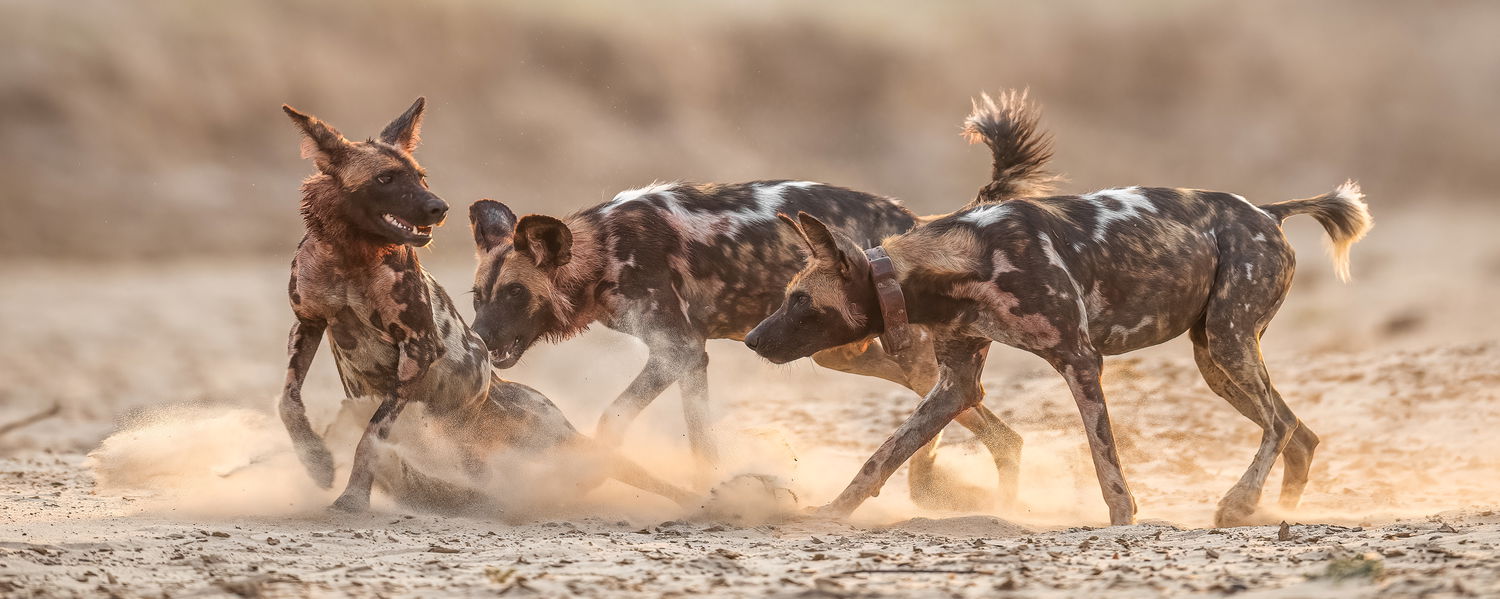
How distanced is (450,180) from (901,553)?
15491 millimetres

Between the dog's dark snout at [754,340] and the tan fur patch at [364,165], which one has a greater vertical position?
the tan fur patch at [364,165]

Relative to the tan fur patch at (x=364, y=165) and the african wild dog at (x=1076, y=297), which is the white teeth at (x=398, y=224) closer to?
the tan fur patch at (x=364, y=165)

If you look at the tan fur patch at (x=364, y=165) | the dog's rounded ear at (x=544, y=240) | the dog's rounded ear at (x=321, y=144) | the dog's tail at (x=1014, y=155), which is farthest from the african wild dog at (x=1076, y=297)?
the dog's rounded ear at (x=321, y=144)

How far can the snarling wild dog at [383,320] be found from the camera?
5934 mm

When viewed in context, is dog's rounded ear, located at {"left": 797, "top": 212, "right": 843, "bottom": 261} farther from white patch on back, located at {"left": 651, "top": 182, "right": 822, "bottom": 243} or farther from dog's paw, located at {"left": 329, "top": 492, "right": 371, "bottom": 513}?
dog's paw, located at {"left": 329, "top": 492, "right": 371, "bottom": 513}

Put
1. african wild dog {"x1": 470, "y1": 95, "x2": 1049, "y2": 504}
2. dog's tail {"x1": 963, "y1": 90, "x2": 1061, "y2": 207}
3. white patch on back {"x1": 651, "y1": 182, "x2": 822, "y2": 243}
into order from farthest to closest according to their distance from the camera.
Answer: dog's tail {"x1": 963, "y1": 90, "x2": 1061, "y2": 207}, white patch on back {"x1": 651, "y1": 182, "x2": 822, "y2": 243}, african wild dog {"x1": 470, "y1": 95, "x2": 1049, "y2": 504}

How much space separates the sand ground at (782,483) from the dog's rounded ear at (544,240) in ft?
2.58

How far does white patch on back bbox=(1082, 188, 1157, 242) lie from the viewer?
22.9 feet

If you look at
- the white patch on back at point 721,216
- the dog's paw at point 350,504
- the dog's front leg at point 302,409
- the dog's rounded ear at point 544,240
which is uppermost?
the white patch on back at point 721,216

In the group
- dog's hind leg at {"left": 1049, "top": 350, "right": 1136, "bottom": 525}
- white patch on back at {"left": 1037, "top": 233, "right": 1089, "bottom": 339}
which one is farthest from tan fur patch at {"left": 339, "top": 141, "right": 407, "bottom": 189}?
dog's hind leg at {"left": 1049, "top": 350, "right": 1136, "bottom": 525}

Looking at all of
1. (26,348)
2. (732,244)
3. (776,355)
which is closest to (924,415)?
(776,355)

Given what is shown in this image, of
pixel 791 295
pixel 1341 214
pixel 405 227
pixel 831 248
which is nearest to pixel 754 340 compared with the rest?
pixel 791 295

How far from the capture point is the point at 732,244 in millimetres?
7742

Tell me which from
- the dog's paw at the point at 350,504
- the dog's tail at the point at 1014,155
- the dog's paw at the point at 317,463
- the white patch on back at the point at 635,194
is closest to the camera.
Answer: the dog's paw at the point at 350,504
